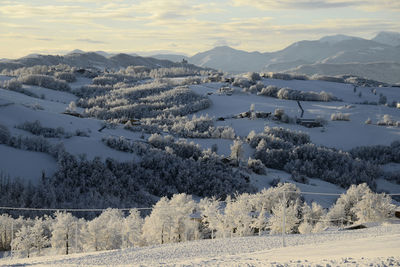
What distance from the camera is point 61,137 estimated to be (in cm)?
3531

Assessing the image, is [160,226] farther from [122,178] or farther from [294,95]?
[294,95]

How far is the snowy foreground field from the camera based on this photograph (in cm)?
1046

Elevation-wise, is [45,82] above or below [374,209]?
above

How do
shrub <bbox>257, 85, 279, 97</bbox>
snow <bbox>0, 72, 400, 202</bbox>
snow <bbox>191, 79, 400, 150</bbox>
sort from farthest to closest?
1. shrub <bbox>257, 85, 279, 97</bbox>
2. snow <bbox>191, 79, 400, 150</bbox>
3. snow <bbox>0, 72, 400, 202</bbox>

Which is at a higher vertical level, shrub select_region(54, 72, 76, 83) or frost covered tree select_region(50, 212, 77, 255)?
shrub select_region(54, 72, 76, 83)

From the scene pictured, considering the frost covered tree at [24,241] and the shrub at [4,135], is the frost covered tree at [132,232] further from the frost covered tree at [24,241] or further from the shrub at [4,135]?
the shrub at [4,135]

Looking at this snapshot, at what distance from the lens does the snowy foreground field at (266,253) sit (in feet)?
34.3

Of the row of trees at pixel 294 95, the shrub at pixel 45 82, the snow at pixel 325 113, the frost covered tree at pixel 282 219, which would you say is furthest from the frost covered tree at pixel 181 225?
the shrub at pixel 45 82

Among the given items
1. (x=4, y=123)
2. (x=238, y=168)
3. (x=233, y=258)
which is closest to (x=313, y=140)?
(x=238, y=168)

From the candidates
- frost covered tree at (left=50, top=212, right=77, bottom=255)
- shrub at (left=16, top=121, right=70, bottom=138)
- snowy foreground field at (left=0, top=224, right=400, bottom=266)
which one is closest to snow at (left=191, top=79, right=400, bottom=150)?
shrub at (left=16, top=121, right=70, bottom=138)

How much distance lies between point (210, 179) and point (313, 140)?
20.0 m

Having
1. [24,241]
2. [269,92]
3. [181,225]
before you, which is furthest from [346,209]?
[269,92]

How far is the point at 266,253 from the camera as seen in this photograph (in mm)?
12086

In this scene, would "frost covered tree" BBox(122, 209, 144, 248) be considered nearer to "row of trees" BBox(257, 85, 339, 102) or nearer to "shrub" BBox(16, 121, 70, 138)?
"shrub" BBox(16, 121, 70, 138)
